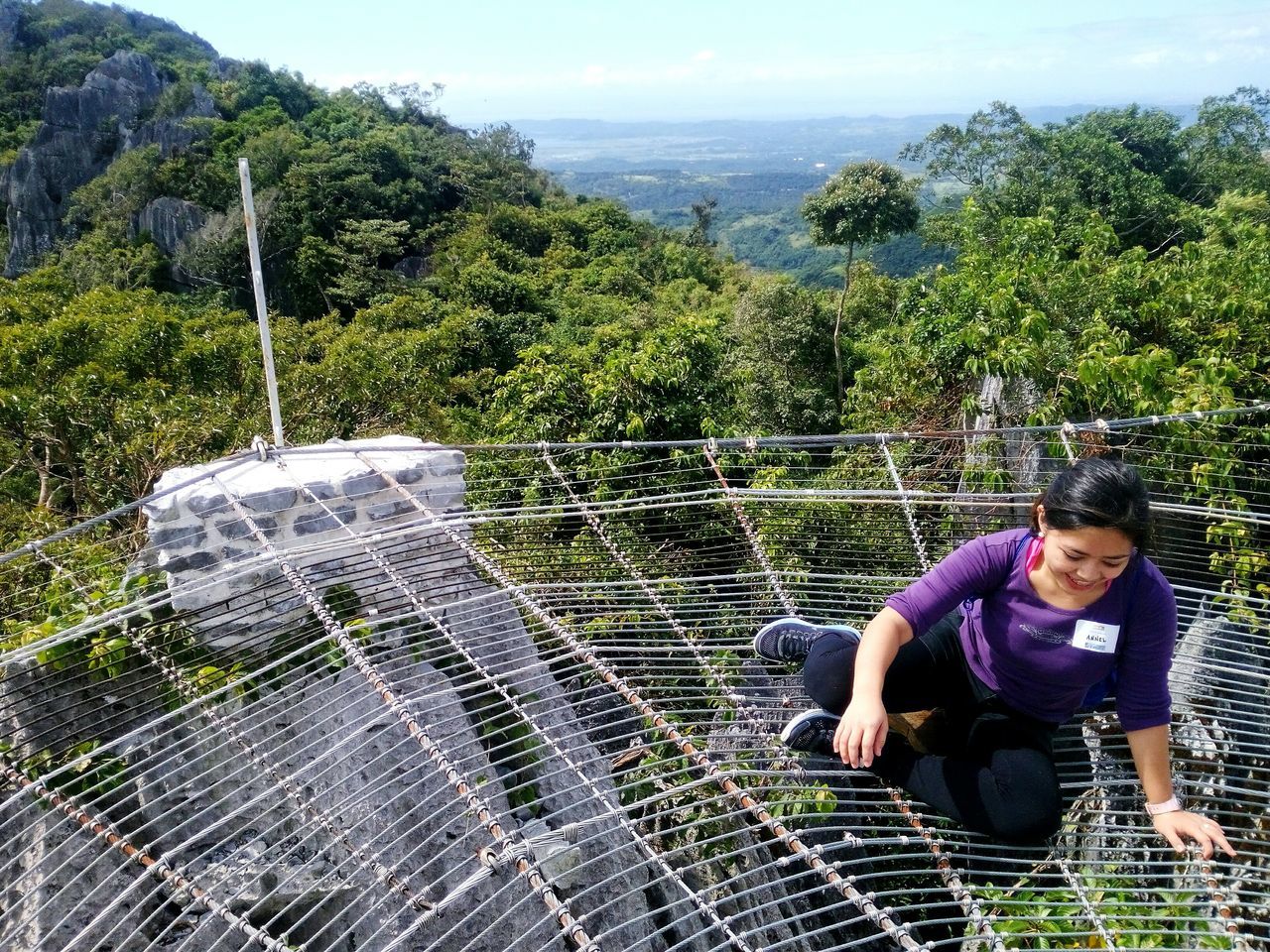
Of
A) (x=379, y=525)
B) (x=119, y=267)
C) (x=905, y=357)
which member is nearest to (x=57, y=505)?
(x=379, y=525)

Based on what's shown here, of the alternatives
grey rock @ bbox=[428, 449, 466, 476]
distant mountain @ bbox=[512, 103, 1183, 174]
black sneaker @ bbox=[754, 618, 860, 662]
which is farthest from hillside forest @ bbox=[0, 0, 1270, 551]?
distant mountain @ bbox=[512, 103, 1183, 174]

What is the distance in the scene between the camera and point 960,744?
1.64 m

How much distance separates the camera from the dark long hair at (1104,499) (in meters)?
1.29

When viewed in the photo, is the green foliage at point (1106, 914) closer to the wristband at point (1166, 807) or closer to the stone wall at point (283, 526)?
the wristband at point (1166, 807)

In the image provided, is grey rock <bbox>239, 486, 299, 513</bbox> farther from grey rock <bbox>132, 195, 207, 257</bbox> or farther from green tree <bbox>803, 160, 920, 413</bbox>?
grey rock <bbox>132, 195, 207, 257</bbox>

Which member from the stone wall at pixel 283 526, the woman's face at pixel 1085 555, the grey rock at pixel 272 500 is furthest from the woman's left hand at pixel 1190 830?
the grey rock at pixel 272 500

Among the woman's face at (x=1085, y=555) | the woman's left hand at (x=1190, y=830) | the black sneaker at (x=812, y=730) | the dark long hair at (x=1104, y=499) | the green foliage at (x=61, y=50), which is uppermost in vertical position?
the green foliage at (x=61, y=50)

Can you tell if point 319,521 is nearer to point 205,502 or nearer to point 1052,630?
point 205,502

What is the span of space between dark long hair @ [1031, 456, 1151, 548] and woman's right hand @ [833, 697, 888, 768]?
1.39 ft

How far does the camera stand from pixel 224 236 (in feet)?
59.8

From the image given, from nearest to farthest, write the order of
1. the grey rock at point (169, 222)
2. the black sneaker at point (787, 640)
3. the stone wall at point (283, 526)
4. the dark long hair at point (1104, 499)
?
the dark long hair at point (1104, 499), the black sneaker at point (787, 640), the stone wall at point (283, 526), the grey rock at point (169, 222)

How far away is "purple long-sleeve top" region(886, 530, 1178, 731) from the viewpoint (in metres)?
1.45

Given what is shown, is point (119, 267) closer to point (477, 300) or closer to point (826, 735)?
point (477, 300)

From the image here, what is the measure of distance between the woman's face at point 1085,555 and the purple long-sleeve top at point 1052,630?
0.22 feet
